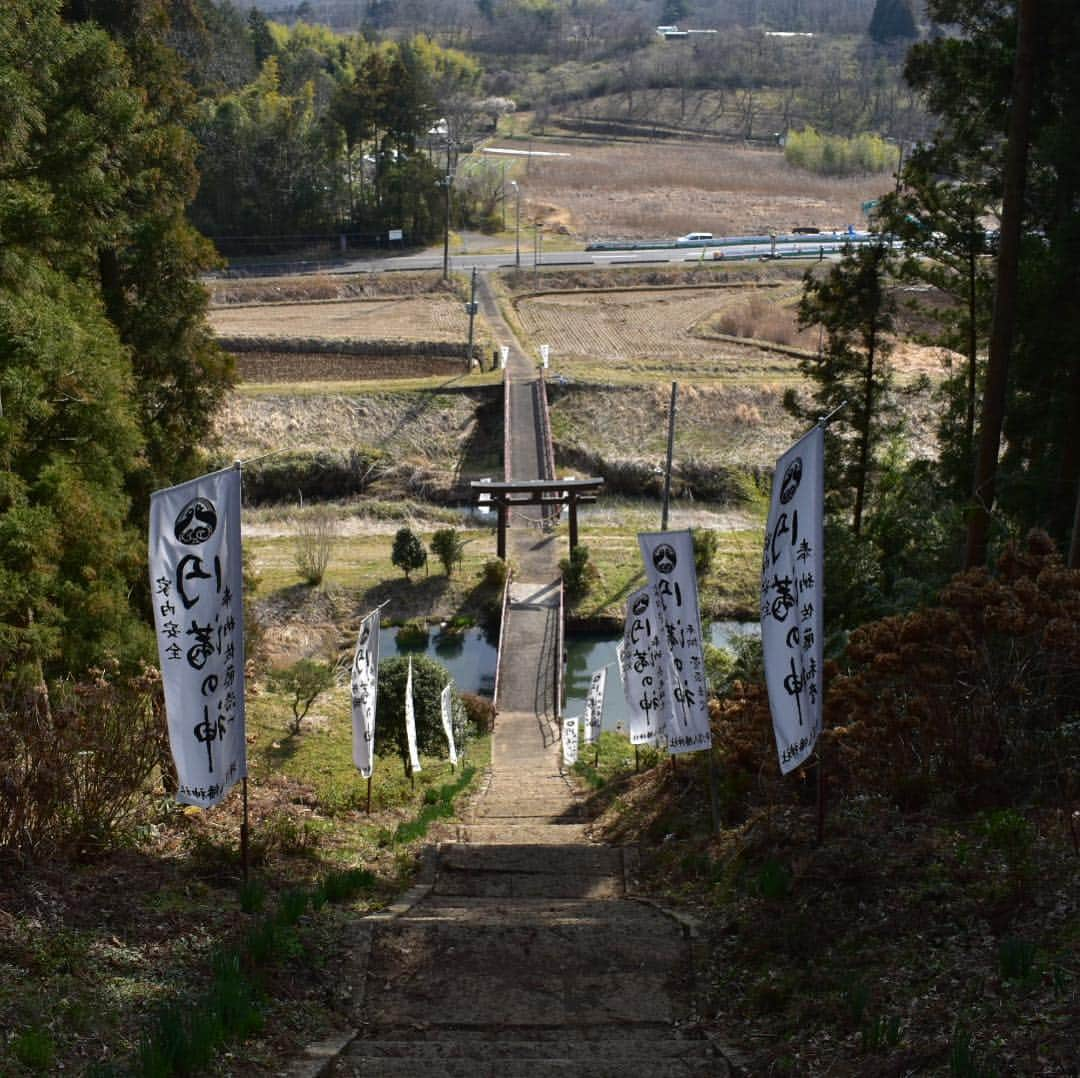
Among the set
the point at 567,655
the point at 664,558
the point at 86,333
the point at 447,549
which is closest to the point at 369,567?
the point at 447,549

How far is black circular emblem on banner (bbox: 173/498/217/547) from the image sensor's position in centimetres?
825

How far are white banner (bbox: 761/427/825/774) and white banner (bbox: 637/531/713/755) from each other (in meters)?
2.85

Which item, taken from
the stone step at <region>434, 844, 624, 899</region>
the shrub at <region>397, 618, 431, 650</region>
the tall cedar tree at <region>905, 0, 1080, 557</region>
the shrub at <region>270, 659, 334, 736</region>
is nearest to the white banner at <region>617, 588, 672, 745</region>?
the stone step at <region>434, 844, 624, 899</region>

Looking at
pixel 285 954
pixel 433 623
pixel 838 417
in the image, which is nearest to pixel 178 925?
pixel 285 954

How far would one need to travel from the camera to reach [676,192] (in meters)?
86.2

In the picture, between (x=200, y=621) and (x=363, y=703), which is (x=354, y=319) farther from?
(x=200, y=621)

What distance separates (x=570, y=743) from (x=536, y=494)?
11916 mm

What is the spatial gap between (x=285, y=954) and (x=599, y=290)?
174ft

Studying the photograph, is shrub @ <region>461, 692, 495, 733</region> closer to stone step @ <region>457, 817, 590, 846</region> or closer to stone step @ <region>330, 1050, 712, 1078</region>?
stone step @ <region>457, 817, 590, 846</region>

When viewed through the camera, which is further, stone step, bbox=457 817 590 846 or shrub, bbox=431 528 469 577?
shrub, bbox=431 528 469 577

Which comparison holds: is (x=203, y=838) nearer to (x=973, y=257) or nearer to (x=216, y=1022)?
(x=216, y=1022)

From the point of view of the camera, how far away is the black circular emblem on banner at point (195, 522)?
825cm

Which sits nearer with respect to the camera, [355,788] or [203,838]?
[203,838]

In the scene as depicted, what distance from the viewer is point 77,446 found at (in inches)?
651
